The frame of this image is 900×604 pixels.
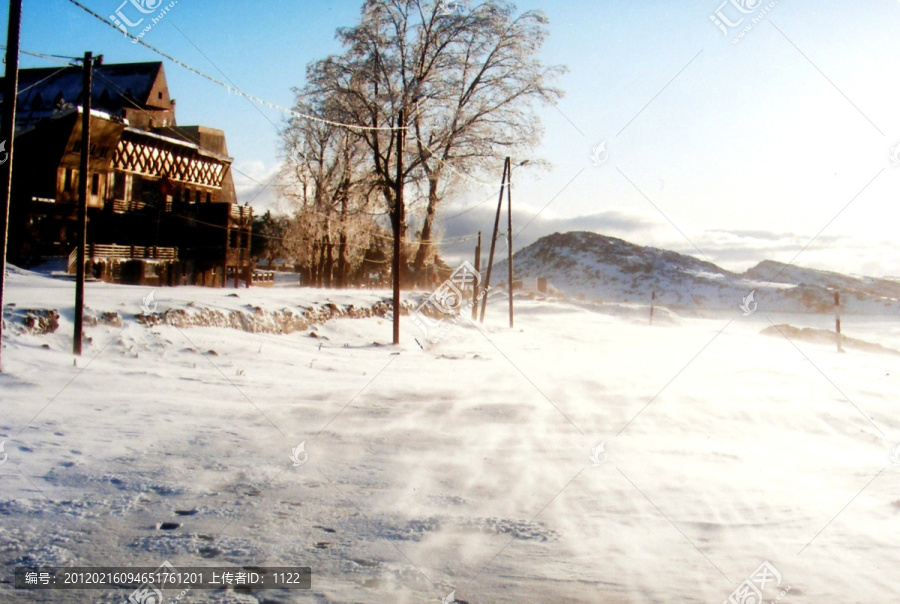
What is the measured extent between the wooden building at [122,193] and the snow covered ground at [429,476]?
16.0 metres

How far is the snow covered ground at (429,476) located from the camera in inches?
166

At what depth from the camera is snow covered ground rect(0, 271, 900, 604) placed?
422cm

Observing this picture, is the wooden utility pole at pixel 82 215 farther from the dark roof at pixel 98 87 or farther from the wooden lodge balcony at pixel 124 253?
the dark roof at pixel 98 87

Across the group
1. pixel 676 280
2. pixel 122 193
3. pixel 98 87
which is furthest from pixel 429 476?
pixel 676 280

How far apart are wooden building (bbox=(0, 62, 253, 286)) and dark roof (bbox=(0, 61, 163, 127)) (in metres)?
0.07

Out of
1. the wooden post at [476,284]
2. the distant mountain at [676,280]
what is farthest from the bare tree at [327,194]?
the distant mountain at [676,280]

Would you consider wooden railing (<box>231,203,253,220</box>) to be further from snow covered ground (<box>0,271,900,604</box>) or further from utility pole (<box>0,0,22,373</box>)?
utility pole (<box>0,0,22,373</box>)

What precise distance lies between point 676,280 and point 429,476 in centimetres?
7811

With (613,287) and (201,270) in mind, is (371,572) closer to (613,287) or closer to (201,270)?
(201,270)

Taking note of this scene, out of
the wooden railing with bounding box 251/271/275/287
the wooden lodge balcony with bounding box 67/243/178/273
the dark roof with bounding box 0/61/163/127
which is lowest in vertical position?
the wooden railing with bounding box 251/271/275/287

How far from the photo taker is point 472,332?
24.4 metres
